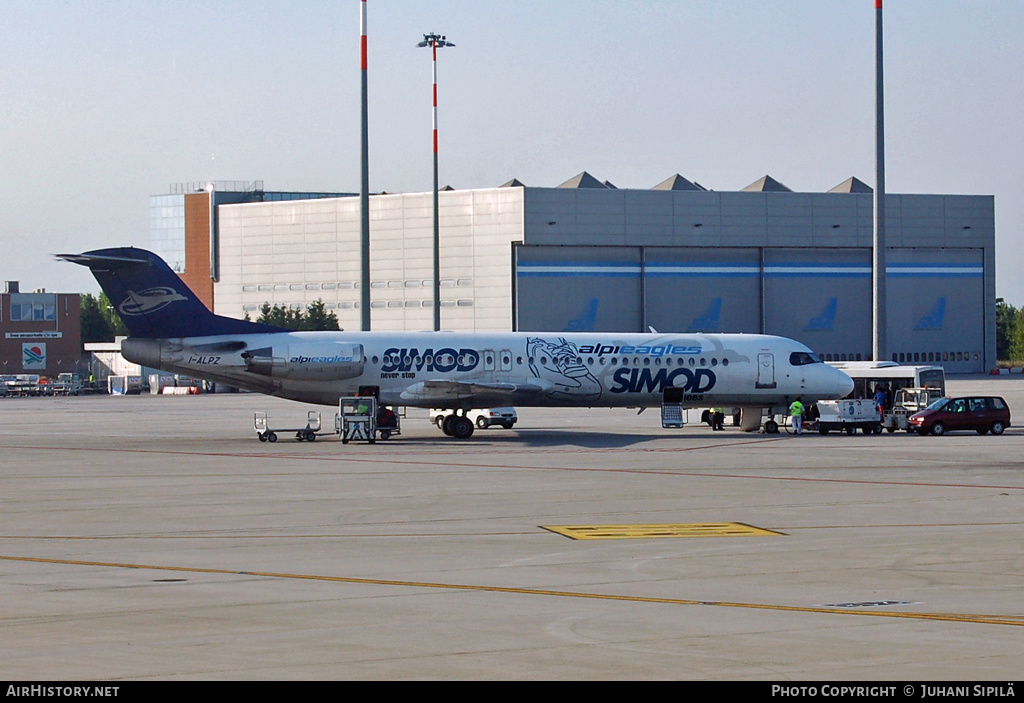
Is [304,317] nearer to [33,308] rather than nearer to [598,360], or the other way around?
[33,308]

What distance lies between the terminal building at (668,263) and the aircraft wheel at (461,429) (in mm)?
61284

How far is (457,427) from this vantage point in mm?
45844

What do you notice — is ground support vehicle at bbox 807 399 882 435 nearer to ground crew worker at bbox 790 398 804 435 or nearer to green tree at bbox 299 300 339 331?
ground crew worker at bbox 790 398 804 435

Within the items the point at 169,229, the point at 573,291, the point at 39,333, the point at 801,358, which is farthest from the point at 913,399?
the point at 169,229

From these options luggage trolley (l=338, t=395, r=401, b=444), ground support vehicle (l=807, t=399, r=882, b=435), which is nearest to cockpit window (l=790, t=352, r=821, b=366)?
ground support vehicle (l=807, t=399, r=882, b=435)

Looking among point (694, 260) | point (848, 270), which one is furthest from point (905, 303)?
point (694, 260)

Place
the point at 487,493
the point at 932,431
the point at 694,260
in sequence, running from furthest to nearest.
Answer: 1. the point at 694,260
2. the point at 932,431
3. the point at 487,493

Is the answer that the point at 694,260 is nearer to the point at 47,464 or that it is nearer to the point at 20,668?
the point at 47,464

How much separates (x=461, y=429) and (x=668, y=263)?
6765 cm

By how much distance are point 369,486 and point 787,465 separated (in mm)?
11599

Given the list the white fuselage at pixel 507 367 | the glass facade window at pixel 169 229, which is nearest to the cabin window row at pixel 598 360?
the white fuselage at pixel 507 367

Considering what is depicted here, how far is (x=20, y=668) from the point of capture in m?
10.5

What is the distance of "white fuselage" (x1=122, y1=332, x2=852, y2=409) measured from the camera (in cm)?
4397

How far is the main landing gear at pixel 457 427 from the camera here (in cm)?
4578
